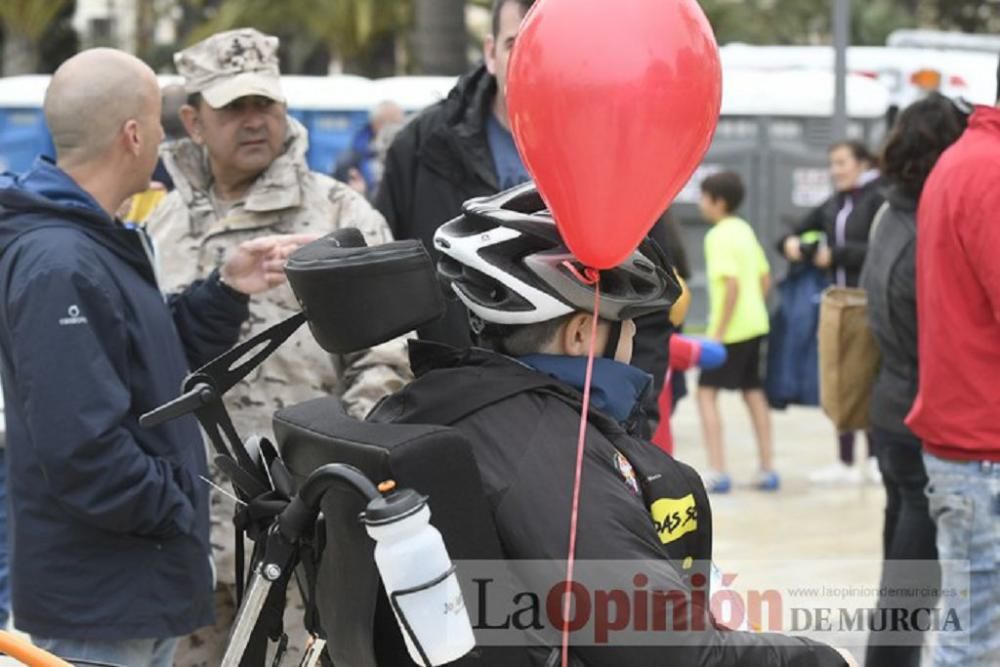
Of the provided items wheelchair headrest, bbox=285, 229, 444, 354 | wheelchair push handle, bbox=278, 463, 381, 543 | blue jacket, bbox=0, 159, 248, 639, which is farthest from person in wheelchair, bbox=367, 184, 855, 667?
blue jacket, bbox=0, 159, 248, 639

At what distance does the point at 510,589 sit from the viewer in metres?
2.76

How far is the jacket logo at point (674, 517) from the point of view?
2877 mm

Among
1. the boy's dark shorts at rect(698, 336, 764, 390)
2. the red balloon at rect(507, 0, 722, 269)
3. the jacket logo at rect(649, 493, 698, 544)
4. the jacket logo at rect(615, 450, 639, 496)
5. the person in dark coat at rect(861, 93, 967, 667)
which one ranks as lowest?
the boy's dark shorts at rect(698, 336, 764, 390)

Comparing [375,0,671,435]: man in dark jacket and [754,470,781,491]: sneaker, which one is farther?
→ [754,470,781,491]: sneaker

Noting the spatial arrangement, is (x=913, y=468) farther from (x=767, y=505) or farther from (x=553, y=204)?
(x=767, y=505)

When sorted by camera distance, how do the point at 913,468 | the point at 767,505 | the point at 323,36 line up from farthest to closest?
1. the point at 323,36
2. the point at 767,505
3. the point at 913,468

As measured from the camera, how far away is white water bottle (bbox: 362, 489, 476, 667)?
2.48 metres

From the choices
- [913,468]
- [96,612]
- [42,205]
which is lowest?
[913,468]

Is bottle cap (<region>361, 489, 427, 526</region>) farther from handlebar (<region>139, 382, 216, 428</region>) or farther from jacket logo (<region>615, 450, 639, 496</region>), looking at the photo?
handlebar (<region>139, 382, 216, 428</region>)

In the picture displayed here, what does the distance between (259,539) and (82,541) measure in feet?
4.14

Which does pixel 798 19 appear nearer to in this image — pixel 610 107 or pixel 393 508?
pixel 610 107

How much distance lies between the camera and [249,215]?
4922 mm

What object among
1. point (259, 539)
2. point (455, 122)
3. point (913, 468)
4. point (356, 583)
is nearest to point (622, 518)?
point (356, 583)

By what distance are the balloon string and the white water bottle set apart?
21 centimetres
